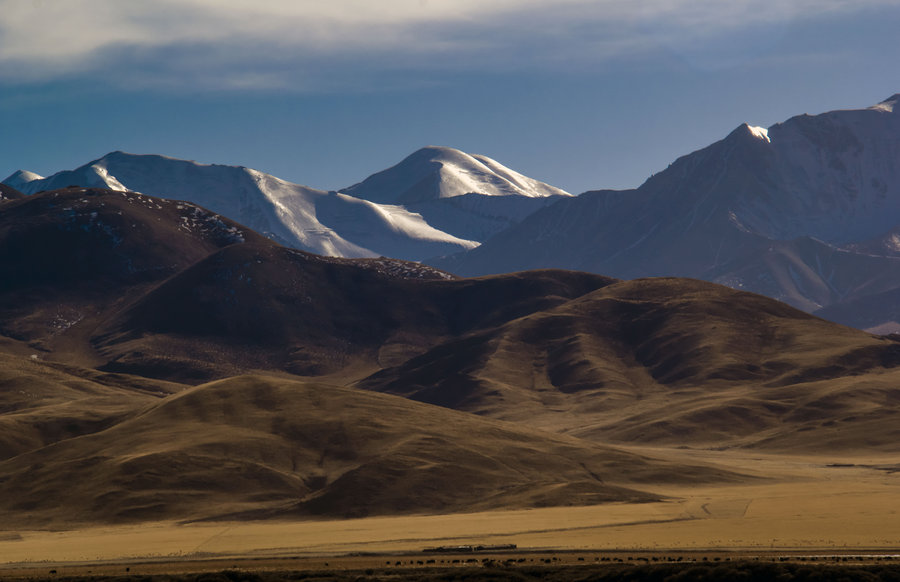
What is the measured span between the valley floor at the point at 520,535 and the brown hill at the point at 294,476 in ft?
30.9

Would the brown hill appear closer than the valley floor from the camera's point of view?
No

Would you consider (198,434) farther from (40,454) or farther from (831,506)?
(831,506)

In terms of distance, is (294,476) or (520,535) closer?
(520,535)

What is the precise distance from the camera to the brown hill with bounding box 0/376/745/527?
162 meters

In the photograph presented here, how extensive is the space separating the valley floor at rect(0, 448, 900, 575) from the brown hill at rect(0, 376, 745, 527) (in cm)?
940

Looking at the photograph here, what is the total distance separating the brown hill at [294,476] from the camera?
16162cm

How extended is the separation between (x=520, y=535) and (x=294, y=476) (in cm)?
6928

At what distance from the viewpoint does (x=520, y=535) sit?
391 feet

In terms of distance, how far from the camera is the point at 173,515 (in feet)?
527

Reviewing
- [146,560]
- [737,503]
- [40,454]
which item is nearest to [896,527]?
[737,503]

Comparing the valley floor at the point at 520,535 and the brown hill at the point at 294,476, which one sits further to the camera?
the brown hill at the point at 294,476

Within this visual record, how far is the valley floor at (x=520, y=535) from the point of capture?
106 m

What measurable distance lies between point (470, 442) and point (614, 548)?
303 feet

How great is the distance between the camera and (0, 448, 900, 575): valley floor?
10581cm
